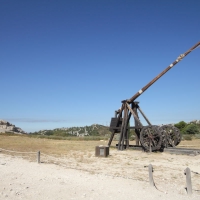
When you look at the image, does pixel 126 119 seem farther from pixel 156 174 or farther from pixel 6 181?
pixel 6 181

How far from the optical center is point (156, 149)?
49.2 feet

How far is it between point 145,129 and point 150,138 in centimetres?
65

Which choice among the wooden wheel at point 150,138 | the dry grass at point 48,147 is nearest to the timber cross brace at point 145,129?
the wooden wheel at point 150,138

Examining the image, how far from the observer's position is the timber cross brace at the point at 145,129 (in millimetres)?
15227

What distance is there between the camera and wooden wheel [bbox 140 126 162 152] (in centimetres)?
1509

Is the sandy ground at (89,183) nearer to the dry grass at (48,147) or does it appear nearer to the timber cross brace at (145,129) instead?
the timber cross brace at (145,129)

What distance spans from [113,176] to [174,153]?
735 centimetres

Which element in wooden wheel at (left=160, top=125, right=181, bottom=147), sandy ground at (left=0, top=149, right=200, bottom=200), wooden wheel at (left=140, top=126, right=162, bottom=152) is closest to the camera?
sandy ground at (left=0, top=149, right=200, bottom=200)

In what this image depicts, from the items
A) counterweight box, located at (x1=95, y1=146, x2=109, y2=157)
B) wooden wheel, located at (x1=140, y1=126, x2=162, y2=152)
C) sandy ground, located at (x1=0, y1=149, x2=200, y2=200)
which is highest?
wooden wheel, located at (x1=140, y1=126, x2=162, y2=152)

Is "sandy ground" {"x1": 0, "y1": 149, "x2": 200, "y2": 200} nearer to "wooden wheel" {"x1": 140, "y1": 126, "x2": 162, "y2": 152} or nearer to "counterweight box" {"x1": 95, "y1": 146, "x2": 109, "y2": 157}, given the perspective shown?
"counterweight box" {"x1": 95, "y1": 146, "x2": 109, "y2": 157}

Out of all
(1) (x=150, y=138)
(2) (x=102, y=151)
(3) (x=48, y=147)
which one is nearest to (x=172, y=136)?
(1) (x=150, y=138)

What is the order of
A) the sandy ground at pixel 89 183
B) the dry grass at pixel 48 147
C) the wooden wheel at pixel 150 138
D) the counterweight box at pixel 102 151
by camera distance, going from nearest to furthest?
the sandy ground at pixel 89 183, the counterweight box at pixel 102 151, the wooden wheel at pixel 150 138, the dry grass at pixel 48 147

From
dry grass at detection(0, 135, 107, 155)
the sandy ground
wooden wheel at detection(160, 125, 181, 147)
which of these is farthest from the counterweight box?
wooden wheel at detection(160, 125, 181, 147)

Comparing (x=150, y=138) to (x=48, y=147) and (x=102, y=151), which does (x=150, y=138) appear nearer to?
(x=102, y=151)
